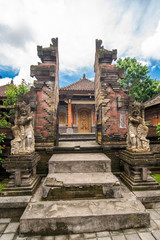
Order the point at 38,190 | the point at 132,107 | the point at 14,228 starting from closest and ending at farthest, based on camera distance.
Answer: the point at 14,228, the point at 38,190, the point at 132,107

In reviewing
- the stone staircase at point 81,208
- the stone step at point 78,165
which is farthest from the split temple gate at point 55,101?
the stone staircase at point 81,208

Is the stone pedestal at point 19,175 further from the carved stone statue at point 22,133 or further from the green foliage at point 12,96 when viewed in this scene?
the green foliage at point 12,96

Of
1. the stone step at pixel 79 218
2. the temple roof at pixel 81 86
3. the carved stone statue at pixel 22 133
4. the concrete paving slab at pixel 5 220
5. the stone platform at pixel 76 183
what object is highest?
the temple roof at pixel 81 86

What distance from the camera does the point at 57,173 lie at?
124 inches

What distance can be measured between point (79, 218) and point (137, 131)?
2.49m

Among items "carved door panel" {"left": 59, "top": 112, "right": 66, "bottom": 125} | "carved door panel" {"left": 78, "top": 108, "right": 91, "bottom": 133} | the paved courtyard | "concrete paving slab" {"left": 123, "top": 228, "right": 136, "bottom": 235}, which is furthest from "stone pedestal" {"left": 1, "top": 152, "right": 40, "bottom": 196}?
"carved door panel" {"left": 59, "top": 112, "right": 66, "bottom": 125}

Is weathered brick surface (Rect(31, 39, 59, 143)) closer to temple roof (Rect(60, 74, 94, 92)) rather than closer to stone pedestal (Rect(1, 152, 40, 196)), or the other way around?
stone pedestal (Rect(1, 152, 40, 196))

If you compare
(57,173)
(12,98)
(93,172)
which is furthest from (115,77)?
(12,98)

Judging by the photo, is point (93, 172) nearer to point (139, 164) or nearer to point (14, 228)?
point (139, 164)

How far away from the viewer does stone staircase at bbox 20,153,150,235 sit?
2.01m

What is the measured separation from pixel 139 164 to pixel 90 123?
37.2ft

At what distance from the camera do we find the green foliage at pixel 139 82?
42.2 feet

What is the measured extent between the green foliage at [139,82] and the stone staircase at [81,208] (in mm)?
11514

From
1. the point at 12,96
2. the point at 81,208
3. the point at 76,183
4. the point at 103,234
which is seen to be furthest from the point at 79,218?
the point at 12,96
